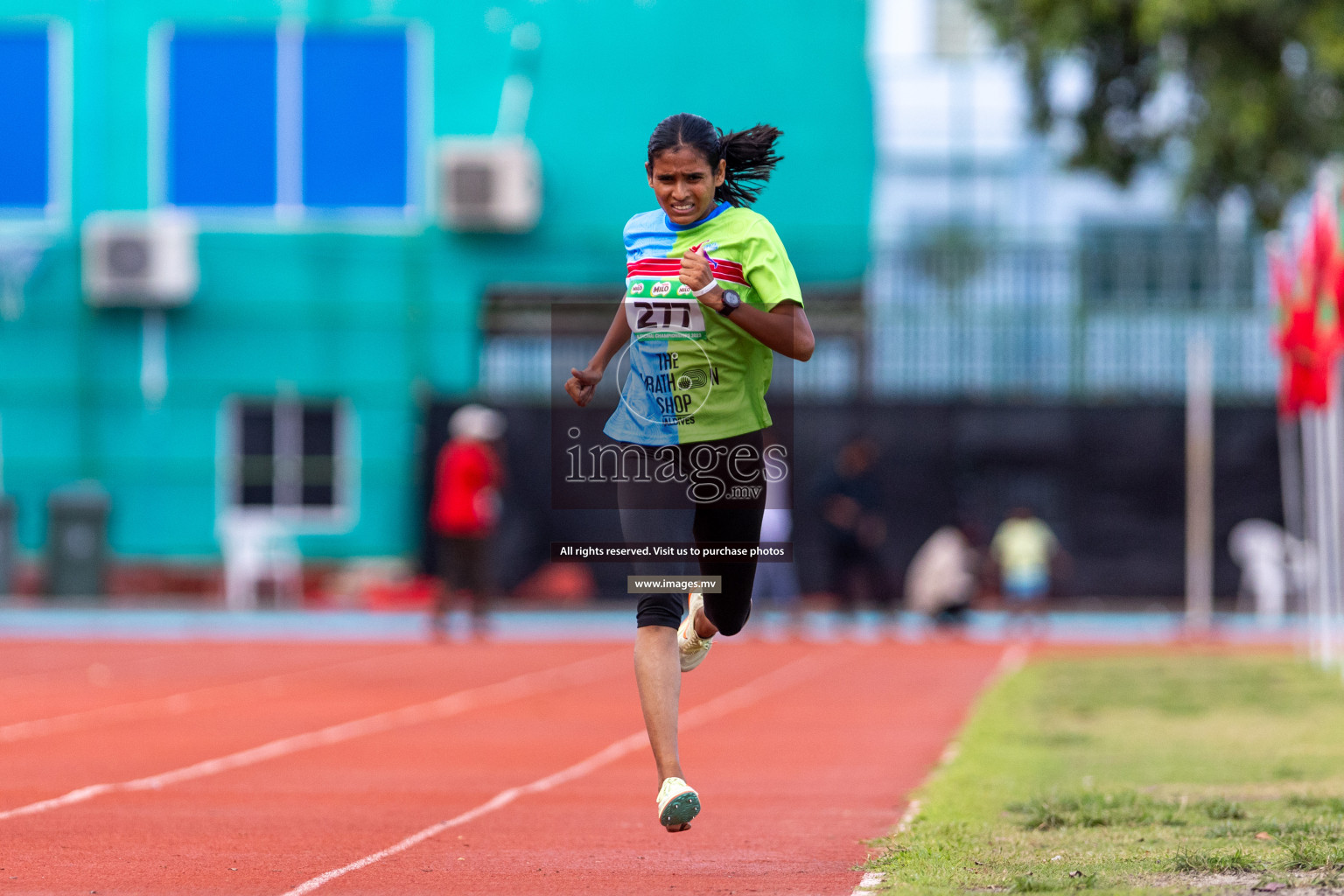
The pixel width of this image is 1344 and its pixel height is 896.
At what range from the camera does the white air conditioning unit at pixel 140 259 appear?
2583 centimetres

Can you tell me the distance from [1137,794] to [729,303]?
111 inches

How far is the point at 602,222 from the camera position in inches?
1050

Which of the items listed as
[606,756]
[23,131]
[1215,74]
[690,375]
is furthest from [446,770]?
[23,131]

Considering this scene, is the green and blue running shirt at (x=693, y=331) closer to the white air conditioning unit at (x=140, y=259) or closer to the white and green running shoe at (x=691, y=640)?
the white and green running shoe at (x=691, y=640)

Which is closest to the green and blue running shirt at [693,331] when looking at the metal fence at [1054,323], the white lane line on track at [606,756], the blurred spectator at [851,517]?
the white lane line on track at [606,756]

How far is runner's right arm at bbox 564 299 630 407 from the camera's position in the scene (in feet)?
17.9

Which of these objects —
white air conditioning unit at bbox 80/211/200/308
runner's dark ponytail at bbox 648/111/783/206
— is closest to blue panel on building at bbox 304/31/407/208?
white air conditioning unit at bbox 80/211/200/308

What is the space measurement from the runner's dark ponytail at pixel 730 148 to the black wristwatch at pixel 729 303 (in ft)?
1.42

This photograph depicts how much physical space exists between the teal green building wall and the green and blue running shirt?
20.8m

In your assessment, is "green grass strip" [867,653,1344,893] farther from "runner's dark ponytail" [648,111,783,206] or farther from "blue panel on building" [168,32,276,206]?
"blue panel on building" [168,32,276,206]

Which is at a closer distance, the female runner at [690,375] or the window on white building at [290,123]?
the female runner at [690,375]

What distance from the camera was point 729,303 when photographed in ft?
17.2

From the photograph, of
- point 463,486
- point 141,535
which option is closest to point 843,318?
point 463,486

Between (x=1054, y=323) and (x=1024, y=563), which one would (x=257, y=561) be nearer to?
(x=1024, y=563)
